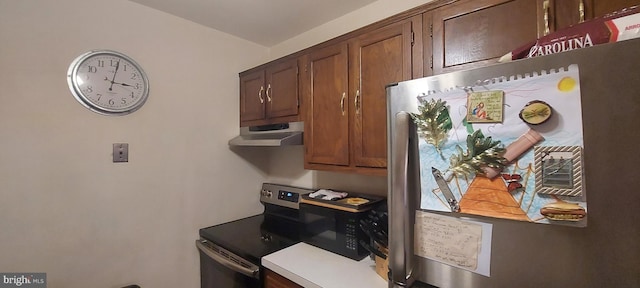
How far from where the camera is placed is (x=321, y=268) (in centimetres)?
124

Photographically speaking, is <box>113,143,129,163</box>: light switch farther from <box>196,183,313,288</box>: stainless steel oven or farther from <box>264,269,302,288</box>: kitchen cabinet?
<box>264,269,302,288</box>: kitchen cabinet

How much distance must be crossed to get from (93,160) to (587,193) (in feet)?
6.71

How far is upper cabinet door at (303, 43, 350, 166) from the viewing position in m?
1.42

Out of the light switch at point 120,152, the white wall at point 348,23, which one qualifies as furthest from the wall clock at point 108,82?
the white wall at point 348,23

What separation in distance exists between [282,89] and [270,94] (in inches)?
5.2

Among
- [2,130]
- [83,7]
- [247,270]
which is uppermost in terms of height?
[83,7]

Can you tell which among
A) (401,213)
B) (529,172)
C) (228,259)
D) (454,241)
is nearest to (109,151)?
(228,259)

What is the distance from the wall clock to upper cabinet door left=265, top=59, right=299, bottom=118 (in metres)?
0.78

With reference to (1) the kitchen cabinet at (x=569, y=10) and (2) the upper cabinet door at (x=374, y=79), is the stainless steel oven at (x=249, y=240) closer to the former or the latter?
(2) the upper cabinet door at (x=374, y=79)

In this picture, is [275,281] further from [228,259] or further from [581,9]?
[581,9]

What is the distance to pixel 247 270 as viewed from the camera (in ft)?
4.61

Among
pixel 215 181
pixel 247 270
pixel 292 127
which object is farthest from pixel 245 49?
pixel 247 270

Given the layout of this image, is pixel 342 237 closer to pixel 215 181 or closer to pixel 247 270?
pixel 247 270

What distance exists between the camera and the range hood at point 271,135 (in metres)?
1.63
